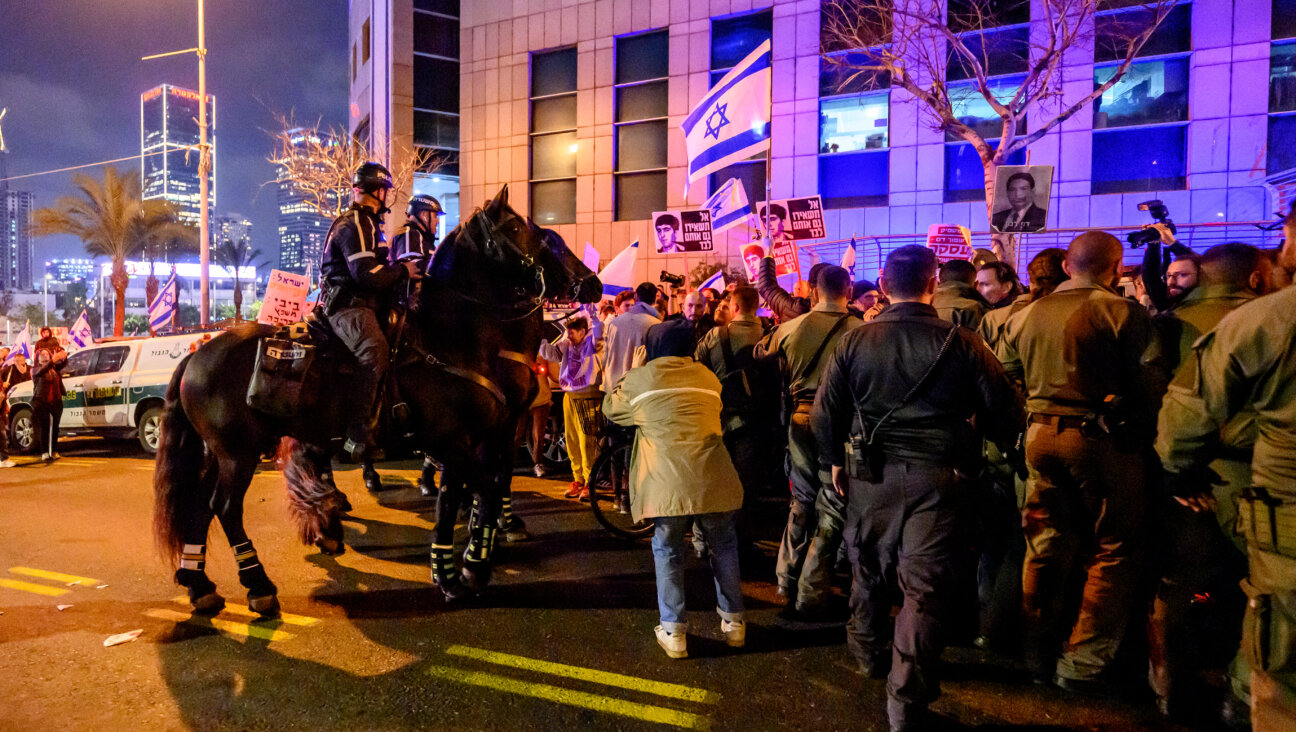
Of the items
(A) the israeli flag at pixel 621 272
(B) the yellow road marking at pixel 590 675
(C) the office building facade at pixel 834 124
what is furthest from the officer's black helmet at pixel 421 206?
(C) the office building facade at pixel 834 124

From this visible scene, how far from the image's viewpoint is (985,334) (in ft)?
15.1

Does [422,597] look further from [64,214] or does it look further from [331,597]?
[64,214]

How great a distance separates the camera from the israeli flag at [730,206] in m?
11.5

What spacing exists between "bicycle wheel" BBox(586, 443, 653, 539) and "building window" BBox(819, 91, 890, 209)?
15.8 m

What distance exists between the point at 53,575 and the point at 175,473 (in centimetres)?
195

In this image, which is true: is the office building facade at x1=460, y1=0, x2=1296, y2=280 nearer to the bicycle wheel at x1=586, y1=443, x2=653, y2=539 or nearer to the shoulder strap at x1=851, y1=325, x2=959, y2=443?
the bicycle wheel at x1=586, y1=443, x2=653, y2=539

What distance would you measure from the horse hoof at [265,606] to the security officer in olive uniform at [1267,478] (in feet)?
17.1

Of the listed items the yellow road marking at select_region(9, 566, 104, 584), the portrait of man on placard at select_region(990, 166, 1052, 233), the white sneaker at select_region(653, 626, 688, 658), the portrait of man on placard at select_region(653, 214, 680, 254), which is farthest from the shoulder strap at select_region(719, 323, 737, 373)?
the portrait of man on placard at select_region(653, 214, 680, 254)

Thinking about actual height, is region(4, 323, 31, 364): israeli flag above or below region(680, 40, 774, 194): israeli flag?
below

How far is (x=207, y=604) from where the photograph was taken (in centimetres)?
505

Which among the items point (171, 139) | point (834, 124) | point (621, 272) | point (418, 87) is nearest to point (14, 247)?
point (171, 139)

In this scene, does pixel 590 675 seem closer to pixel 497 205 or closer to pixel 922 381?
pixel 922 381

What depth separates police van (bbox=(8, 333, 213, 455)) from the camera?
1197 cm

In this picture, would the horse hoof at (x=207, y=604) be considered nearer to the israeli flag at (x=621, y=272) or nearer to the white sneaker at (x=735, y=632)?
the white sneaker at (x=735, y=632)
